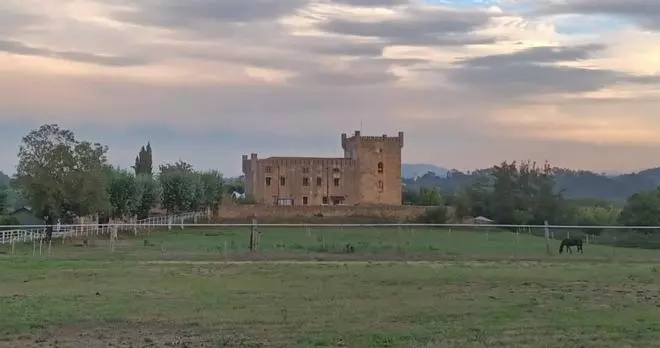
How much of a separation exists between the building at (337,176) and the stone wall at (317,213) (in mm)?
17743

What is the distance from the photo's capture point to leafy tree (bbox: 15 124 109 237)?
167ft

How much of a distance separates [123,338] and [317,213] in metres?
85.6

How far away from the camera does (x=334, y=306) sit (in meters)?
16.2

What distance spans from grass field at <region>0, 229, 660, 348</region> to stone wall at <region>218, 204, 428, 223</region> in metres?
64.5

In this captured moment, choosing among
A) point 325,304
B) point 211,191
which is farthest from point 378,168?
point 325,304

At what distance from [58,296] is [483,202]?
3264 inches

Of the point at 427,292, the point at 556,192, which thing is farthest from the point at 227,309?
the point at 556,192

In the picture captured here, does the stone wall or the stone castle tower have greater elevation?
the stone castle tower

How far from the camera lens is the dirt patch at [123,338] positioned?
11.9m

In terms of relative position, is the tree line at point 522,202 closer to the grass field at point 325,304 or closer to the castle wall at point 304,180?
the castle wall at point 304,180

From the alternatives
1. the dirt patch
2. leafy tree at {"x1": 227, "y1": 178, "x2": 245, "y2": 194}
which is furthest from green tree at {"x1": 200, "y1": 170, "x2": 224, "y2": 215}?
the dirt patch

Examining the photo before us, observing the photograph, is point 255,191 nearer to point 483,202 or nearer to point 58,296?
point 483,202

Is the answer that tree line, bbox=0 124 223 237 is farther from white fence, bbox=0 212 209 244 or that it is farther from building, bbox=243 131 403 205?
building, bbox=243 131 403 205

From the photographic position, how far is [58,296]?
58.2 feet
